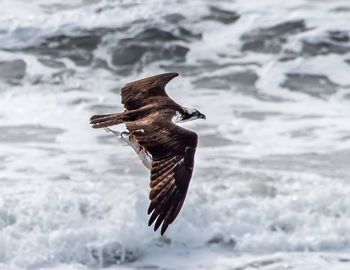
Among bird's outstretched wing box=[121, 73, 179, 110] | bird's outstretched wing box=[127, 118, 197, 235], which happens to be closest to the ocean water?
bird's outstretched wing box=[121, 73, 179, 110]

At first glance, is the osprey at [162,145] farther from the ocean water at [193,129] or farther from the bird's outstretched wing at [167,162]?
the ocean water at [193,129]

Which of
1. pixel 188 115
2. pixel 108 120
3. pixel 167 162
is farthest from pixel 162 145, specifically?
pixel 188 115

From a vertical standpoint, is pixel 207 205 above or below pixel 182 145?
below

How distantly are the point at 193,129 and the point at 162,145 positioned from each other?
6.87m

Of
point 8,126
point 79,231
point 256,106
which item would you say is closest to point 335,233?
point 79,231

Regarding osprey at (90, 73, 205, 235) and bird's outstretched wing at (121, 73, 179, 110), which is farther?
bird's outstretched wing at (121, 73, 179, 110)

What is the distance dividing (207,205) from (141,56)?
16.5 feet

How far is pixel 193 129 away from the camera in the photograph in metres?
14.8

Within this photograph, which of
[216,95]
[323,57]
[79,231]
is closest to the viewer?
[79,231]

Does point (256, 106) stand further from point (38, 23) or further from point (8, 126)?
point (38, 23)

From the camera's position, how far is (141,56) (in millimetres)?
17328

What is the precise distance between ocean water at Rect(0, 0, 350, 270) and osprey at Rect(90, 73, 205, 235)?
2927 millimetres

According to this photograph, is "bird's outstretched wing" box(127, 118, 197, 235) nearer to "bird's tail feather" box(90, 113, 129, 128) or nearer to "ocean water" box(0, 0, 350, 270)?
"bird's tail feather" box(90, 113, 129, 128)

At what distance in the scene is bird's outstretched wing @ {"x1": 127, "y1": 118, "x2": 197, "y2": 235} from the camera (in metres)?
7.18
